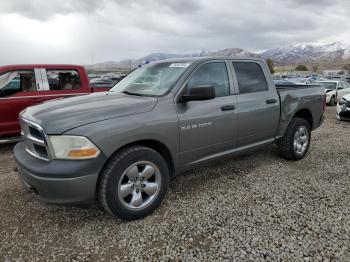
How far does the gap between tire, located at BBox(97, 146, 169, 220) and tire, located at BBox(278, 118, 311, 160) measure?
101 inches

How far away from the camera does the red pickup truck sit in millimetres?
5797

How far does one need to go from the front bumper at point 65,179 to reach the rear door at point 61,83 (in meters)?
3.82

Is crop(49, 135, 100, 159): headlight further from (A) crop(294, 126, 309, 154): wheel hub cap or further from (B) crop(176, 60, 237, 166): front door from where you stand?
(A) crop(294, 126, 309, 154): wheel hub cap

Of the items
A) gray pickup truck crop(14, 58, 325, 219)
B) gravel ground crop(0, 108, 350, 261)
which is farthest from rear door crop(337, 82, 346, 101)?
gray pickup truck crop(14, 58, 325, 219)

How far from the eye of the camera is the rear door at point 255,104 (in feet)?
13.4

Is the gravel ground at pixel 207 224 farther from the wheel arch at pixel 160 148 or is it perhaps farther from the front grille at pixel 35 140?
the front grille at pixel 35 140

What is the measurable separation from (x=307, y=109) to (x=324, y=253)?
10.3ft

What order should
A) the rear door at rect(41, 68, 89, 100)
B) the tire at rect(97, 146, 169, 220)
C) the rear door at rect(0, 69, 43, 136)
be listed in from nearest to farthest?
the tire at rect(97, 146, 169, 220) → the rear door at rect(0, 69, 43, 136) → the rear door at rect(41, 68, 89, 100)

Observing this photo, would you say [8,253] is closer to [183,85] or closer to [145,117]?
[145,117]

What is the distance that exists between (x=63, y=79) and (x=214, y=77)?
4115mm

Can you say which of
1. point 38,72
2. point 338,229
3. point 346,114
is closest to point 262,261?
point 338,229

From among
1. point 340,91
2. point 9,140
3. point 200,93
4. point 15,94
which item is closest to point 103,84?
point 15,94

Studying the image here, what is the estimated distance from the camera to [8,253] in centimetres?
266

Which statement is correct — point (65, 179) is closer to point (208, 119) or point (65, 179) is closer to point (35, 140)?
point (35, 140)
